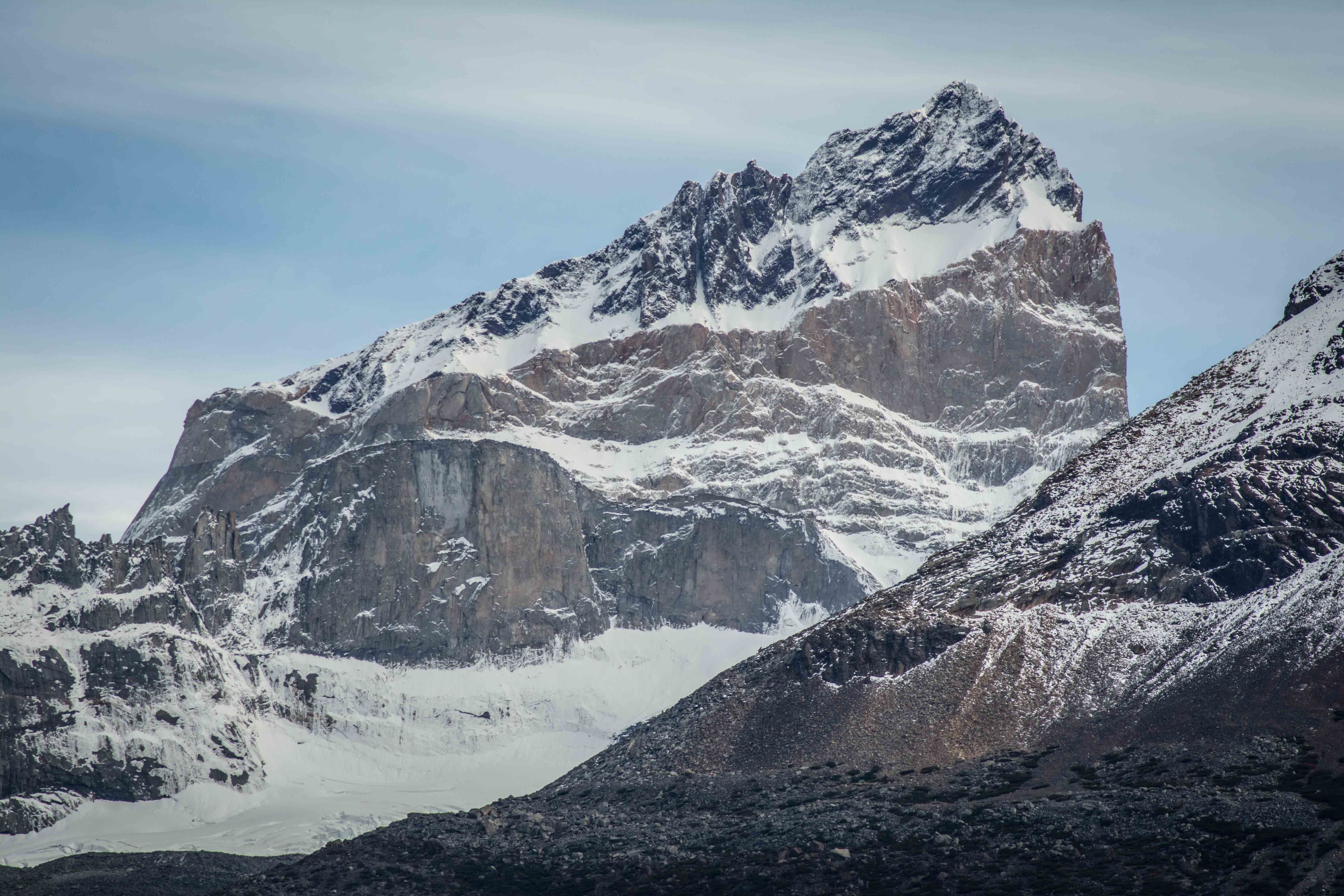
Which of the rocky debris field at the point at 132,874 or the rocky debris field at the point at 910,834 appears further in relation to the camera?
the rocky debris field at the point at 132,874

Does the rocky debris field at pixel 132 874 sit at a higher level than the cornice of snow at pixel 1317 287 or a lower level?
lower

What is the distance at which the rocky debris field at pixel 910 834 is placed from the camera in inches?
4035

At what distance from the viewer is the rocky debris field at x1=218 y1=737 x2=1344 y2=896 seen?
102m

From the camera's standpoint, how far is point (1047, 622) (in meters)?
149

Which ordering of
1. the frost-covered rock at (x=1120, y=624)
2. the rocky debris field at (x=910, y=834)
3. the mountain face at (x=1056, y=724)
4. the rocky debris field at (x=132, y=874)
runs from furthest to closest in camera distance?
the rocky debris field at (x=132, y=874) → the frost-covered rock at (x=1120, y=624) → the mountain face at (x=1056, y=724) → the rocky debris field at (x=910, y=834)

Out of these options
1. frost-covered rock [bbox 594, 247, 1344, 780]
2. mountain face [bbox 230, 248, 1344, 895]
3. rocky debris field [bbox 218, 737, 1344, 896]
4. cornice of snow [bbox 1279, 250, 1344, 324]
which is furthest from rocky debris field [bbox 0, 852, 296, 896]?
cornice of snow [bbox 1279, 250, 1344, 324]

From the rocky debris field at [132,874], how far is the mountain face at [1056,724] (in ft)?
108

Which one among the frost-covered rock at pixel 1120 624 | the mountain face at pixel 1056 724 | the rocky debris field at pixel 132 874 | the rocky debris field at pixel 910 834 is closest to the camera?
the rocky debris field at pixel 910 834

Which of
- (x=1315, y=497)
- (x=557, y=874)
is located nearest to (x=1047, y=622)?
(x=1315, y=497)

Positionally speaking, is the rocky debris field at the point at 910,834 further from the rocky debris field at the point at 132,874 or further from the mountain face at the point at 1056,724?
the rocky debris field at the point at 132,874

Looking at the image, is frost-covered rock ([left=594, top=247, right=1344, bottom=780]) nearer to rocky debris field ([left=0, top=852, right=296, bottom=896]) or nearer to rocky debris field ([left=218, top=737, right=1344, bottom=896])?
rocky debris field ([left=218, top=737, right=1344, bottom=896])

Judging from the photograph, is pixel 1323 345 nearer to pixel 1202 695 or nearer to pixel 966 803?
pixel 1202 695

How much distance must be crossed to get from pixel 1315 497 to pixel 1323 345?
20.1 meters

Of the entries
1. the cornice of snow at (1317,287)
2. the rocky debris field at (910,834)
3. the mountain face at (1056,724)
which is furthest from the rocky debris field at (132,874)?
the cornice of snow at (1317,287)
